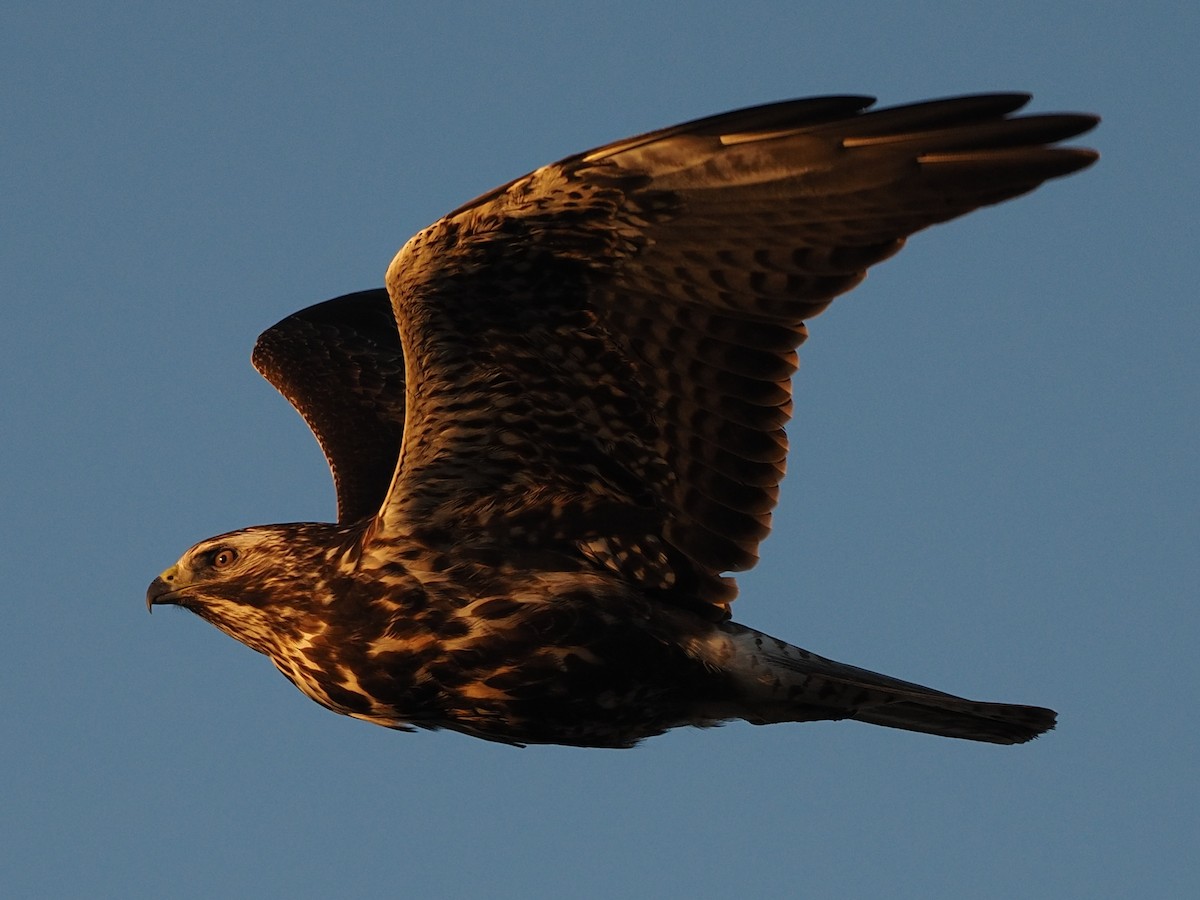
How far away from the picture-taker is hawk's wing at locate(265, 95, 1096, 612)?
737 cm

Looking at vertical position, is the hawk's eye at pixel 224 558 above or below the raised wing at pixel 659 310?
below

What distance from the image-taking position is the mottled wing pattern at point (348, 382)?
1066cm

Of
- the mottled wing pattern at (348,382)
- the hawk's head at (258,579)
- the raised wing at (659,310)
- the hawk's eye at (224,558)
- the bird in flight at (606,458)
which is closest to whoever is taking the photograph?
the raised wing at (659,310)

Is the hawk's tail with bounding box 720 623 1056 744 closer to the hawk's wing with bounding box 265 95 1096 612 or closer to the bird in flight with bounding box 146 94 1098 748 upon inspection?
the bird in flight with bounding box 146 94 1098 748

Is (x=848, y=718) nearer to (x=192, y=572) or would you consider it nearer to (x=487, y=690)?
(x=487, y=690)

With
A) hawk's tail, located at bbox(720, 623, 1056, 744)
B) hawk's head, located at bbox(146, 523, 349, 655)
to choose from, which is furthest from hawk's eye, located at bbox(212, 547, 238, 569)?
hawk's tail, located at bbox(720, 623, 1056, 744)

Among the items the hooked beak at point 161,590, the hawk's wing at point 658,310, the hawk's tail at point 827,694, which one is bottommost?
the hawk's tail at point 827,694

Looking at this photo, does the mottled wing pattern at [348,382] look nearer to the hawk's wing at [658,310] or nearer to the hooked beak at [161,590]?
the hooked beak at [161,590]

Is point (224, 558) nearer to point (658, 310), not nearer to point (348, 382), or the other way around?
point (348, 382)

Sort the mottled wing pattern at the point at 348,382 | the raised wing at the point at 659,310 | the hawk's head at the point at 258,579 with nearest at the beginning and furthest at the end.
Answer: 1. the raised wing at the point at 659,310
2. the hawk's head at the point at 258,579
3. the mottled wing pattern at the point at 348,382

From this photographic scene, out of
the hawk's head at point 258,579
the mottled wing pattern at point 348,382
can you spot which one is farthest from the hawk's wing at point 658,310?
the mottled wing pattern at point 348,382

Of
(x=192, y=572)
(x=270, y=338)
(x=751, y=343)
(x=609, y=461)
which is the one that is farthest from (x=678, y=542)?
(x=270, y=338)

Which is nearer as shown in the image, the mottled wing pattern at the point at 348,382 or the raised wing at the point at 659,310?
the raised wing at the point at 659,310

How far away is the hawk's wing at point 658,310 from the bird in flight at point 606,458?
0.5 inches
